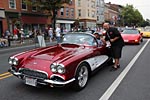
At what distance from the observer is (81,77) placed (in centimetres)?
520

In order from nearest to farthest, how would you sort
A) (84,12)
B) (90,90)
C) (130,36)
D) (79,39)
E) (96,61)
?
1. (90,90)
2. (96,61)
3. (79,39)
4. (130,36)
5. (84,12)

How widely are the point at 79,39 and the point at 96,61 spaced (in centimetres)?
95

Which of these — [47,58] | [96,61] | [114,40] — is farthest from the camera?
[114,40]

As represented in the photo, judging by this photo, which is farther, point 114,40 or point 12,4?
point 12,4

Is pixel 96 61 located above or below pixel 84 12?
below

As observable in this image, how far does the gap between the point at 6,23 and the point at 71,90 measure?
2320cm

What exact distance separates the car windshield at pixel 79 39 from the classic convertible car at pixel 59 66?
0.20 m

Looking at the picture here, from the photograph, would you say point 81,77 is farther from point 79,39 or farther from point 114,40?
point 114,40

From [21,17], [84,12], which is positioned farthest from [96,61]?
[84,12]

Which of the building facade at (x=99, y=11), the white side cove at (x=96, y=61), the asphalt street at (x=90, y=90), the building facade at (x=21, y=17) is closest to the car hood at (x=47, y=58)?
the white side cove at (x=96, y=61)

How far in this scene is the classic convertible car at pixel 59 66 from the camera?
4.54 m

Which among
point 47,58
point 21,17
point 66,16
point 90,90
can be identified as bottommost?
point 90,90

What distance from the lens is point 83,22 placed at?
53844 mm

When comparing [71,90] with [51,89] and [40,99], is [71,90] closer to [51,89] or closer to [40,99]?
[51,89]
